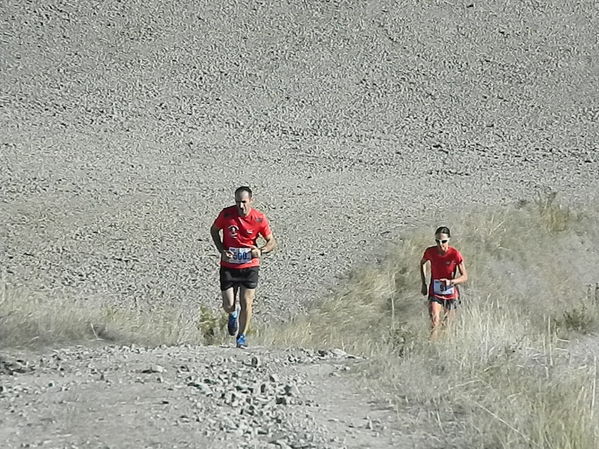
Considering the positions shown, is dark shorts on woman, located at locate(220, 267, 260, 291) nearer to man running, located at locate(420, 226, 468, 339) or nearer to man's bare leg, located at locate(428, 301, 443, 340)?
man's bare leg, located at locate(428, 301, 443, 340)

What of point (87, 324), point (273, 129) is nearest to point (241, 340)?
point (87, 324)

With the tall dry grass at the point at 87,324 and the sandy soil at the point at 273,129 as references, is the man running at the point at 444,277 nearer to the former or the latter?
the tall dry grass at the point at 87,324

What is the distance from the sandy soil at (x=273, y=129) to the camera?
56.1ft

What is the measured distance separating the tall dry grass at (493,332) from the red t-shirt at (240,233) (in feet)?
3.70

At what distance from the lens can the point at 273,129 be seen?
94.9 ft

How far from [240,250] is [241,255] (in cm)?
6

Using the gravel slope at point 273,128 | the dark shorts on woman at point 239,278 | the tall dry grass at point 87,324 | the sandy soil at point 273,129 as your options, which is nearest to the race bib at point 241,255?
the dark shorts on woman at point 239,278

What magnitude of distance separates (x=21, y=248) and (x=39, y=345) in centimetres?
705

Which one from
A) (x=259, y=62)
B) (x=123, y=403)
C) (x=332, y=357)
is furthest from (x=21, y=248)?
(x=259, y=62)

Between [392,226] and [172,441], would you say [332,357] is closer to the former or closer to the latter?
[172,441]

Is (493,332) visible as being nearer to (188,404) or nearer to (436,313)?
(436,313)

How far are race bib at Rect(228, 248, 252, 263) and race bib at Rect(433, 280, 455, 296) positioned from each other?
2.73 meters

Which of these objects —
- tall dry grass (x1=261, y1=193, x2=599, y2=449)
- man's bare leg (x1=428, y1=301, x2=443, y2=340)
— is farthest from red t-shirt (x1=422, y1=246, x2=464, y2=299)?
tall dry grass (x1=261, y1=193, x2=599, y2=449)

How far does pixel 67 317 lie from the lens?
1091 centimetres
